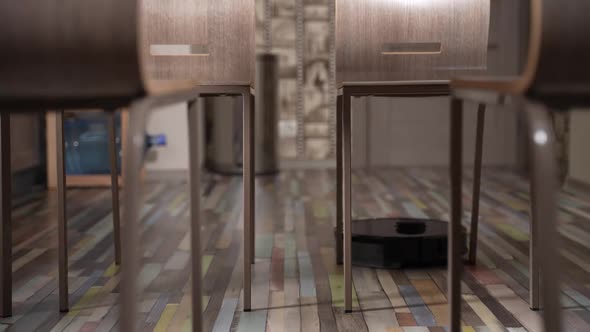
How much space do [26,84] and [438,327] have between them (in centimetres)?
99

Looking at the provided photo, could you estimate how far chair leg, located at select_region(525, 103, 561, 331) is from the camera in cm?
88

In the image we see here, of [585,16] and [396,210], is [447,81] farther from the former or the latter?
[396,210]

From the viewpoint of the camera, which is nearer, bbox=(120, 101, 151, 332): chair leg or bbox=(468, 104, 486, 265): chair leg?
bbox=(120, 101, 151, 332): chair leg

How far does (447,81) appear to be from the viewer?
164 centimetres

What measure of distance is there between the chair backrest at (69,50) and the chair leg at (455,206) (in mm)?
534

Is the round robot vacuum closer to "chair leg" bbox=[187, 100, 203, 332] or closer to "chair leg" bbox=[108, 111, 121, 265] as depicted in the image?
"chair leg" bbox=[108, 111, 121, 265]

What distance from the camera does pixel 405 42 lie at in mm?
1631

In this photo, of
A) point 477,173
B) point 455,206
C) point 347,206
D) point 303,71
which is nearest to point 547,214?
point 455,206

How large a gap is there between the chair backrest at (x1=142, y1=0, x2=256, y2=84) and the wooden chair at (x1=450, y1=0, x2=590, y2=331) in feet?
2.34

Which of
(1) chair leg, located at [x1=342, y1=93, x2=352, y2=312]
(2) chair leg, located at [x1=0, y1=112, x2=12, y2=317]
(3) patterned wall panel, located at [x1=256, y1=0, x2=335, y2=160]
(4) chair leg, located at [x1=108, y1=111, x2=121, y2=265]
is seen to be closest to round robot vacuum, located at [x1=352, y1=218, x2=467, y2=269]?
(1) chair leg, located at [x1=342, y1=93, x2=352, y2=312]

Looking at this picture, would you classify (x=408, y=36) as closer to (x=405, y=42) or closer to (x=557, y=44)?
(x=405, y=42)

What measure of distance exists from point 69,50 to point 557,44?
0.68m

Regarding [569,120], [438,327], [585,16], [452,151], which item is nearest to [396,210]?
[569,120]

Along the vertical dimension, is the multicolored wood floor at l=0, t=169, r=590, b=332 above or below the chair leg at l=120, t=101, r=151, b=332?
below
